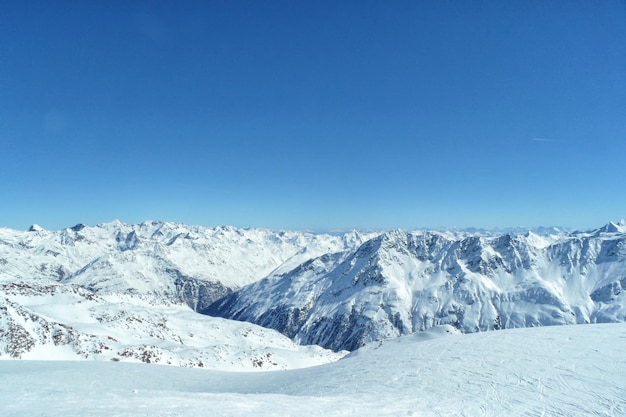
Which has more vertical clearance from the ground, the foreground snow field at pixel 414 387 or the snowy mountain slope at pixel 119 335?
the foreground snow field at pixel 414 387

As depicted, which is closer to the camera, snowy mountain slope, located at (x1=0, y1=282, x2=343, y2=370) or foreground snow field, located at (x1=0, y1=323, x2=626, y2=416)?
foreground snow field, located at (x1=0, y1=323, x2=626, y2=416)

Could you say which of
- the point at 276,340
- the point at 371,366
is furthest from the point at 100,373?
the point at 276,340

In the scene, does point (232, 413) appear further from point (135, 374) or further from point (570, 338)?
point (570, 338)

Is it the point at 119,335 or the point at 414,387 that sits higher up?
the point at 414,387

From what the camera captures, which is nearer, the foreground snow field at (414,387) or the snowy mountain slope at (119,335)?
the foreground snow field at (414,387)

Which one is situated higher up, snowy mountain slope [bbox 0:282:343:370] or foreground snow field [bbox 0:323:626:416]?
foreground snow field [bbox 0:323:626:416]
